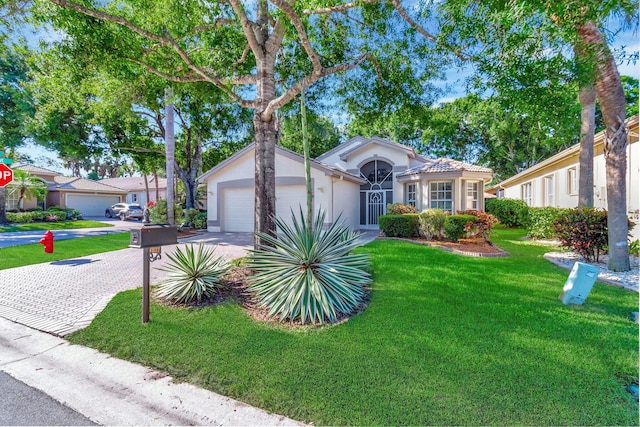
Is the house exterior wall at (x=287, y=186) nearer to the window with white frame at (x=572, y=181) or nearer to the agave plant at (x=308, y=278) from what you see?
the agave plant at (x=308, y=278)

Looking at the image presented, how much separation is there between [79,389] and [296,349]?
2417mm

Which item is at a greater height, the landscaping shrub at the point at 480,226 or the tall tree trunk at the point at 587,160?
the tall tree trunk at the point at 587,160

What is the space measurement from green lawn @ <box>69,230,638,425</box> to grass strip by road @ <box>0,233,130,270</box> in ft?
21.3

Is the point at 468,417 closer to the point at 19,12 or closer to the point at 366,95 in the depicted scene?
the point at 366,95

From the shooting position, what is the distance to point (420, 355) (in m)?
3.64

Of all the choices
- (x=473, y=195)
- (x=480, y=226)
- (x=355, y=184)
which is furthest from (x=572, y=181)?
(x=355, y=184)

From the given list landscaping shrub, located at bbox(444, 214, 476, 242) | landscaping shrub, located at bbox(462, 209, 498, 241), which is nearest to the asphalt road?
landscaping shrub, located at bbox(444, 214, 476, 242)

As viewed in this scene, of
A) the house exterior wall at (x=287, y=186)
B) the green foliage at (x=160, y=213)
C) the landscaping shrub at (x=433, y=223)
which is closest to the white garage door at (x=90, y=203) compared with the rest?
the green foliage at (x=160, y=213)

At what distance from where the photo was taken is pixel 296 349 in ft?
12.7

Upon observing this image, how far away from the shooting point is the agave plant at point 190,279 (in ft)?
18.3

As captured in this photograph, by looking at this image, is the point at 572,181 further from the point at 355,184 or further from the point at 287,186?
the point at 287,186

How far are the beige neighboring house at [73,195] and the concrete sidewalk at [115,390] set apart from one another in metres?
31.9

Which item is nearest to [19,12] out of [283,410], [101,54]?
[101,54]

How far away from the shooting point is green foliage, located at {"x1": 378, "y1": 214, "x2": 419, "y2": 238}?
12453 millimetres
